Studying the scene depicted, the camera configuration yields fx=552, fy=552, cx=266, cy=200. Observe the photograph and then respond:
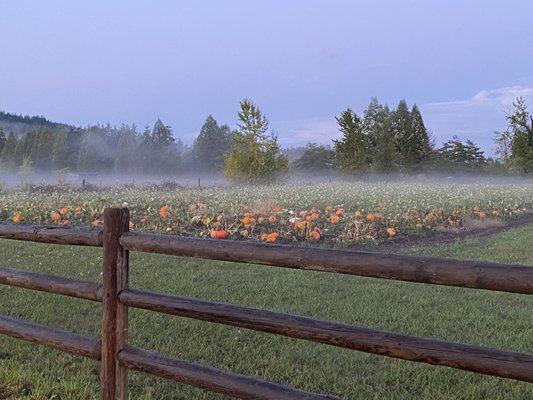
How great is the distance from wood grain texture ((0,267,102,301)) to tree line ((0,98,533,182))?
29.5m

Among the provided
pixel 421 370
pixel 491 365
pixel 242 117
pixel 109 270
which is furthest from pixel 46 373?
pixel 242 117

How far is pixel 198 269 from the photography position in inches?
313

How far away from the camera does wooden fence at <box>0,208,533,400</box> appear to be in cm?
210

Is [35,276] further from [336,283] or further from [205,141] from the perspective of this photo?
[205,141]

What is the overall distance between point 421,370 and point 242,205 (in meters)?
10.5

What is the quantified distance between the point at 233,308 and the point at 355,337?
644 mm

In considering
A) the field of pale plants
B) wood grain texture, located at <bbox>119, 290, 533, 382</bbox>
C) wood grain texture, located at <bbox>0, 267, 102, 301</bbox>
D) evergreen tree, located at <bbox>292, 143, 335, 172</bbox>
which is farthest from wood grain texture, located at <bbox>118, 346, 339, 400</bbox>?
evergreen tree, located at <bbox>292, 143, 335, 172</bbox>

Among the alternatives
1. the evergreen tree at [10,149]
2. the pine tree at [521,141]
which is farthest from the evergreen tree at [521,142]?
the evergreen tree at [10,149]

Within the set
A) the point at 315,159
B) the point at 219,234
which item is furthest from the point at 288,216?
the point at 315,159

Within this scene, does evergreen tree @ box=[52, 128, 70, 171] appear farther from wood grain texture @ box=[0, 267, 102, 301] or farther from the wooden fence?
the wooden fence

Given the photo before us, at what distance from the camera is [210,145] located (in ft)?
224

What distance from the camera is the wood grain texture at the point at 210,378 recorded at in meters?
2.52

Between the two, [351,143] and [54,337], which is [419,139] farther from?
[54,337]

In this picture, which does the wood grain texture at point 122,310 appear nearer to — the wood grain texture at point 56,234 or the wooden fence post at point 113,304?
the wooden fence post at point 113,304
